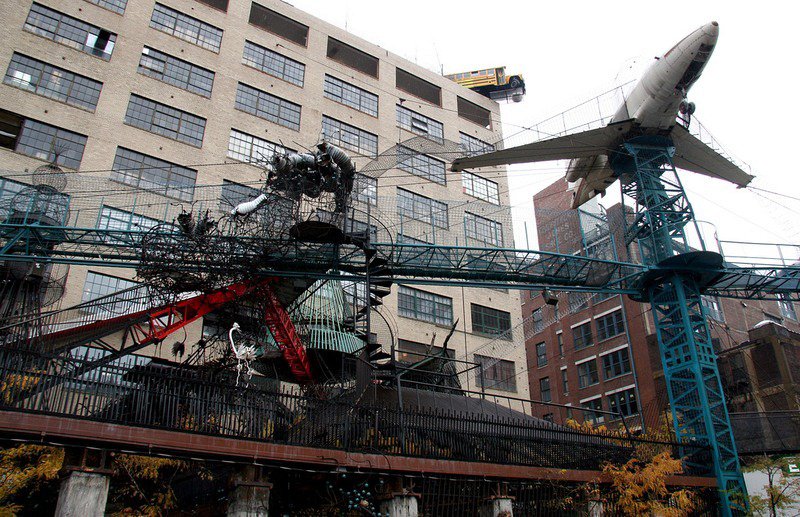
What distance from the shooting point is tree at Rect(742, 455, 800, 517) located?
67.9 ft

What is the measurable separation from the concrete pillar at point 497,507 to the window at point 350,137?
29.1m

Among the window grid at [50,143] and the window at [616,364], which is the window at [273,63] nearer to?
the window grid at [50,143]

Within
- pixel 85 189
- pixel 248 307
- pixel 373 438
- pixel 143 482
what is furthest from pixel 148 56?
pixel 373 438

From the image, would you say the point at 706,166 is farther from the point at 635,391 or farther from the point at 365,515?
the point at 365,515

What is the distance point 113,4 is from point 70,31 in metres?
3.71

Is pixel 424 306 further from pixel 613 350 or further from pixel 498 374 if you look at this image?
pixel 613 350

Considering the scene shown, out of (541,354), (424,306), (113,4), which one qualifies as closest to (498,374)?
(424,306)

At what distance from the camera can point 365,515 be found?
47.8 ft

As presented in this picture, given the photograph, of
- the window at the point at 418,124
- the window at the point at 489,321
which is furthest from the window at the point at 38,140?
the window at the point at 489,321

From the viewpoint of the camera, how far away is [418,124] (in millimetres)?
46844

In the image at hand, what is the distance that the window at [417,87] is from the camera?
4834cm

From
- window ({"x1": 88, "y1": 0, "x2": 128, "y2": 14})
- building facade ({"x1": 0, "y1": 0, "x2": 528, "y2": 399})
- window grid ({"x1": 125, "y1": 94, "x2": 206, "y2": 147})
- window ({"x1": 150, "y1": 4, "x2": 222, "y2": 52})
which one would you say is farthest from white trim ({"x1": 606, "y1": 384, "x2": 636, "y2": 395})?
window ({"x1": 88, "y1": 0, "x2": 128, "y2": 14})

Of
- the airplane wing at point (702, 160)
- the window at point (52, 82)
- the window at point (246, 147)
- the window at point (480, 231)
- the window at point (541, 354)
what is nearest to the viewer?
the window at point (52, 82)

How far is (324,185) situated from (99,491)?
43.8 feet
